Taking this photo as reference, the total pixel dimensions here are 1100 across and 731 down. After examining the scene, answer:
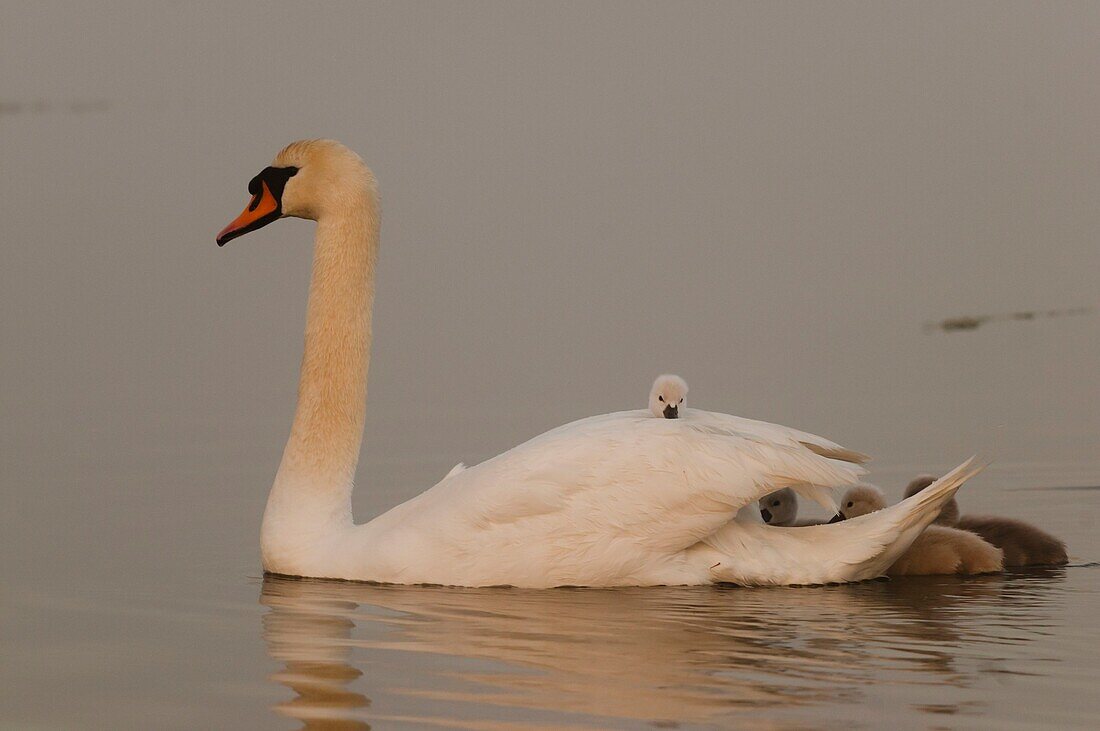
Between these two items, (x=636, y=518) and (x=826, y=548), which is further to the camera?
(x=826, y=548)

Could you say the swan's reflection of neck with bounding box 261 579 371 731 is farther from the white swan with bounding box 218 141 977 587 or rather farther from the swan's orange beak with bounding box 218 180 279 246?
the swan's orange beak with bounding box 218 180 279 246

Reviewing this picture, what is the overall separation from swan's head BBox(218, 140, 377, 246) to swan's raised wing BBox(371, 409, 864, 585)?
200 cm

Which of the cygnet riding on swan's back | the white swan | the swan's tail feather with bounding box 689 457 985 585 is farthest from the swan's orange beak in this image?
the cygnet riding on swan's back

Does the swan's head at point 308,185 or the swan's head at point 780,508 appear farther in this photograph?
the swan's head at point 780,508

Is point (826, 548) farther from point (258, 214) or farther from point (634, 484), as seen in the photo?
point (258, 214)

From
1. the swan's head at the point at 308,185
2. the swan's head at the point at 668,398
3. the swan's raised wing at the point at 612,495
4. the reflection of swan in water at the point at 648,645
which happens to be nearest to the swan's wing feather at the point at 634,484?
the swan's raised wing at the point at 612,495

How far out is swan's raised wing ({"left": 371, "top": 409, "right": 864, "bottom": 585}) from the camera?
8.69 m

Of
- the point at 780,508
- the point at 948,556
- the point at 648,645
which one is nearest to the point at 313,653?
the point at 648,645

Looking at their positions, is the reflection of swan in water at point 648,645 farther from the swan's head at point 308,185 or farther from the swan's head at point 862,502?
the swan's head at point 308,185

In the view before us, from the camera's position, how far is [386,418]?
15586mm

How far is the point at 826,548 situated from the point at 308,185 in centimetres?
337

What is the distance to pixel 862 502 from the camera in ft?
33.5

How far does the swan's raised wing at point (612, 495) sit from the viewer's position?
8.69m

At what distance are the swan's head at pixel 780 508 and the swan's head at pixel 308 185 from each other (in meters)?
2.71
